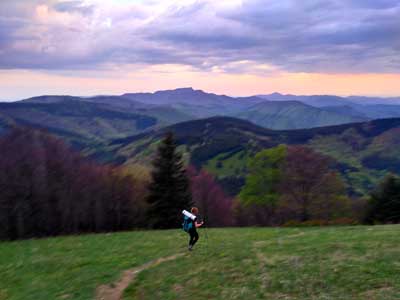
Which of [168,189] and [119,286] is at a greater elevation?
[119,286]

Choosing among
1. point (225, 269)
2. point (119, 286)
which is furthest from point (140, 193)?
point (225, 269)

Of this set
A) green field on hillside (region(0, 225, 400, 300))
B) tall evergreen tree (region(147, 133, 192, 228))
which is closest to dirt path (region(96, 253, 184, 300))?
green field on hillside (region(0, 225, 400, 300))

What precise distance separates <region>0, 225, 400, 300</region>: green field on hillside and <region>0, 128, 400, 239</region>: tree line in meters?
18.0

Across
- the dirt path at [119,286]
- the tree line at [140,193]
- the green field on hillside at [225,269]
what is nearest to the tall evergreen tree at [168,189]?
the tree line at [140,193]

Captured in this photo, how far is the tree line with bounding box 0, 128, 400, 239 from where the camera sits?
46250 mm

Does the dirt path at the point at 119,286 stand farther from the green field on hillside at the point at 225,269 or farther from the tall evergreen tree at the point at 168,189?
the tall evergreen tree at the point at 168,189

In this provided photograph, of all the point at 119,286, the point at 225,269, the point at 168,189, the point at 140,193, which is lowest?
the point at 140,193

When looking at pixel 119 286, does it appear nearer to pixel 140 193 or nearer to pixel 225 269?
pixel 225 269

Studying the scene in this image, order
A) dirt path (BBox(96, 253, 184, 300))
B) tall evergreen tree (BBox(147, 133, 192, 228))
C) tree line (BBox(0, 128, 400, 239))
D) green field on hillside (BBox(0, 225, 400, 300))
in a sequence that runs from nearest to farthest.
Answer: green field on hillside (BBox(0, 225, 400, 300)) < dirt path (BBox(96, 253, 184, 300)) < tree line (BBox(0, 128, 400, 239)) < tall evergreen tree (BBox(147, 133, 192, 228))

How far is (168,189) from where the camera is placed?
52.2m

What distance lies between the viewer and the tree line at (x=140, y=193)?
4625 cm

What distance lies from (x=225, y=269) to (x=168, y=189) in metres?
34.6

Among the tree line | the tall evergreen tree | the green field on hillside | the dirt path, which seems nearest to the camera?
the green field on hillside

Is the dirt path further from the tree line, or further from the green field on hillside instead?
the tree line
